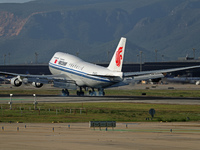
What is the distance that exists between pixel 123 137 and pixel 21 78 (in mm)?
65382

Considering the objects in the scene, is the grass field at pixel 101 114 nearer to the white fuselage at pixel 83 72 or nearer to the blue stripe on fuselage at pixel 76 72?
the white fuselage at pixel 83 72

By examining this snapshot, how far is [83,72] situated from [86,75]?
4.98 feet

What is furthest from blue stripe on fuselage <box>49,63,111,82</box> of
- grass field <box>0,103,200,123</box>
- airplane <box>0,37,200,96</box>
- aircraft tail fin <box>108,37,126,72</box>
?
grass field <box>0,103,200,123</box>

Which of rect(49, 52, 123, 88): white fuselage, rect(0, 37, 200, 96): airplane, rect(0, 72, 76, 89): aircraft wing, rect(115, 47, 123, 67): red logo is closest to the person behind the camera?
rect(115, 47, 123, 67): red logo

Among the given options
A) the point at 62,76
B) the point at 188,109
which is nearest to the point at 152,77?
the point at 62,76

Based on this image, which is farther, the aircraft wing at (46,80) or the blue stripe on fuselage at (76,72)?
the aircraft wing at (46,80)

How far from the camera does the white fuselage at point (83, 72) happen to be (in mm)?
101875

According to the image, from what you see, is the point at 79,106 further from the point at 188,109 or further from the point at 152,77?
the point at 152,77

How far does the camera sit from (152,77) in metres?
105

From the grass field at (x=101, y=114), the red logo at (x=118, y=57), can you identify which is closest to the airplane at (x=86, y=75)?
the red logo at (x=118, y=57)

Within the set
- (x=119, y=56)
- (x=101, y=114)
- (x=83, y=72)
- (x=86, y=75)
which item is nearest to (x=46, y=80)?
(x=83, y=72)

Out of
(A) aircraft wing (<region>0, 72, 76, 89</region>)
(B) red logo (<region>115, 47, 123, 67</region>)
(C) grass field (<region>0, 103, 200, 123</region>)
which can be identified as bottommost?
(C) grass field (<region>0, 103, 200, 123</region>)

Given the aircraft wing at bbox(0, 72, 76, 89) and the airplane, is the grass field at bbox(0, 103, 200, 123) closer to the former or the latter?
the airplane

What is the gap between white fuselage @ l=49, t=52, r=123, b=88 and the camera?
334ft
